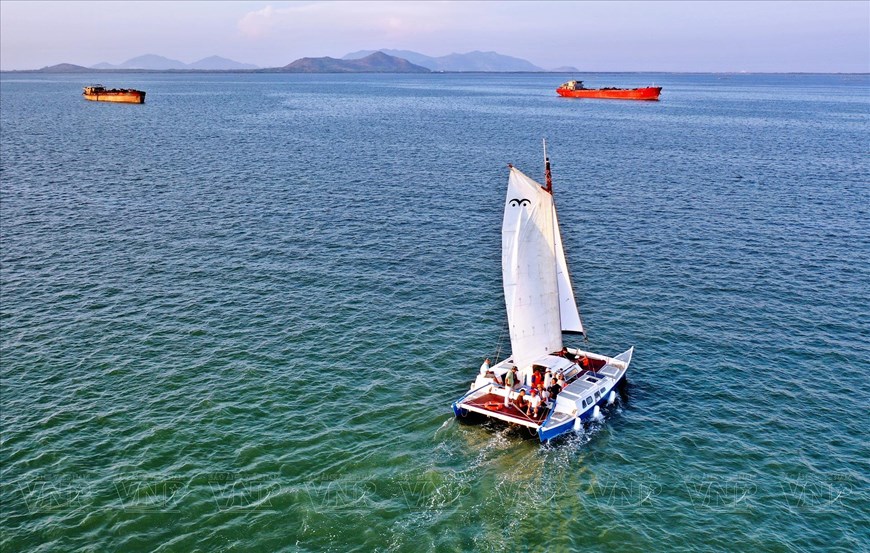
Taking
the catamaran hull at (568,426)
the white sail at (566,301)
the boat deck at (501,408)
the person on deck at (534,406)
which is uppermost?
the white sail at (566,301)

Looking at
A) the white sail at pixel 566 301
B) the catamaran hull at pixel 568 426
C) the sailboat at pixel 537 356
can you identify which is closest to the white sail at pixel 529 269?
the sailboat at pixel 537 356

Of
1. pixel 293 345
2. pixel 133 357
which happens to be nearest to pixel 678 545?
pixel 293 345

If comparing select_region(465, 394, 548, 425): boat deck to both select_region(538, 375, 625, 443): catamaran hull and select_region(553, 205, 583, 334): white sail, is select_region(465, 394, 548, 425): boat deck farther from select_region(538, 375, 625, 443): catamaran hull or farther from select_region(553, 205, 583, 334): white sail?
select_region(553, 205, 583, 334): white sail

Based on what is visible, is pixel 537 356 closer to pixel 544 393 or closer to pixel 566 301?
pixel 544 393

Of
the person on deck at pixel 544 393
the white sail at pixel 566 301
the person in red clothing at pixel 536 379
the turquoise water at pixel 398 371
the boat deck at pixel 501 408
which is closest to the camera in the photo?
the turquoise water at pixel 398 371

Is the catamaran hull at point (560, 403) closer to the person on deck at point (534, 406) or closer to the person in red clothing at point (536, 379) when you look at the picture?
the person on deck at point (534, 406)

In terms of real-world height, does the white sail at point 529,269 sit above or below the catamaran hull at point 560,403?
above

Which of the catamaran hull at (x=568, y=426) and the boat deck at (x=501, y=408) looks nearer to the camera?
the catamaran hull at (x=568, y=426)
